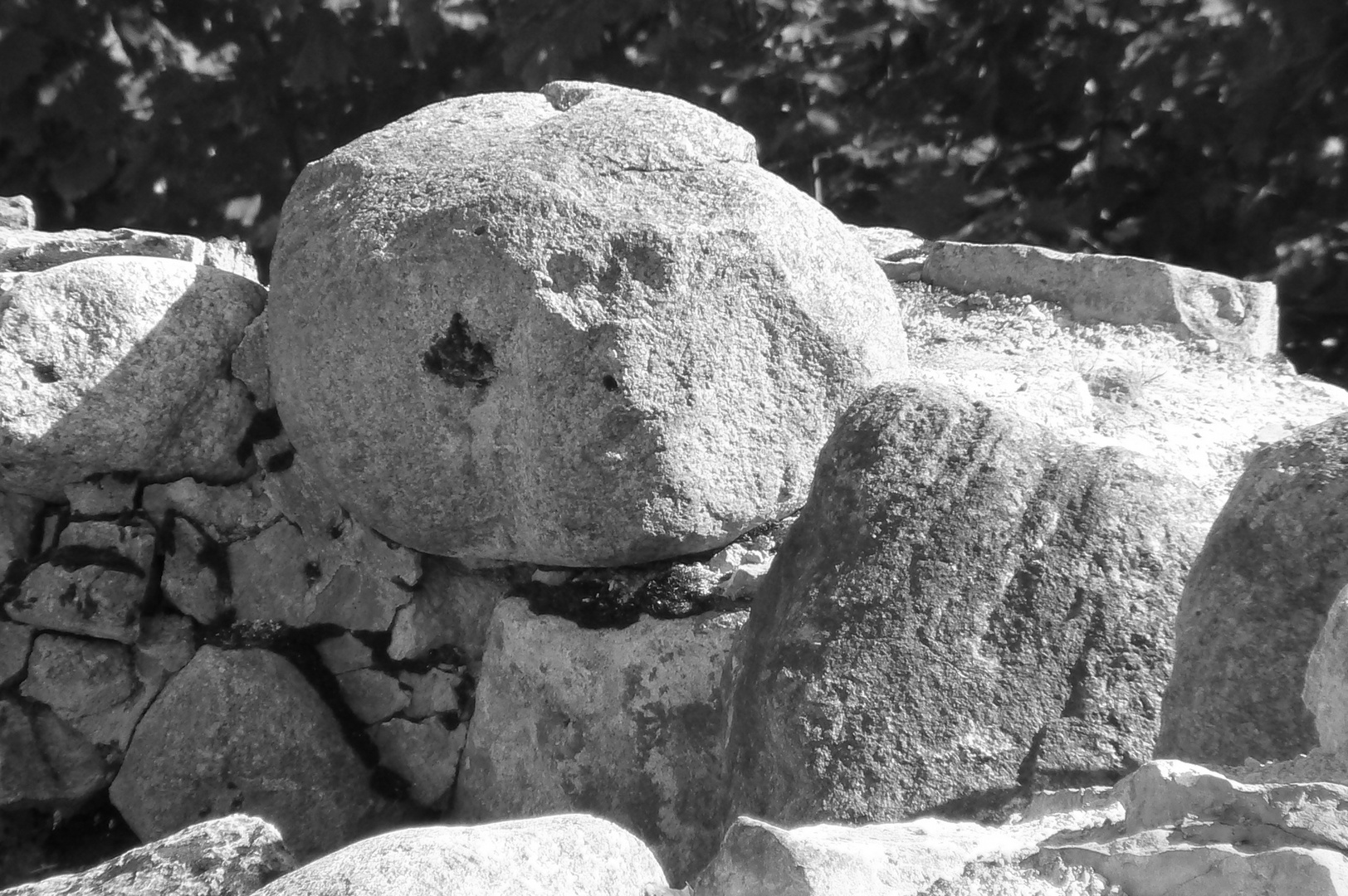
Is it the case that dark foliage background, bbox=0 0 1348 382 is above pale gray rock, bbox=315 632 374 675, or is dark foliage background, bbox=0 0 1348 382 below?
above

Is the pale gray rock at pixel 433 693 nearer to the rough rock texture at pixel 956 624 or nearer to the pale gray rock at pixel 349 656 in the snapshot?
the pale gray rock at pixel 349 656

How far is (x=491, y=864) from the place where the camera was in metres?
1.15

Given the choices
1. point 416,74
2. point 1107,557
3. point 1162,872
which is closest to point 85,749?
point 1107,557

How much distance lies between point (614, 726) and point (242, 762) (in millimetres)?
591

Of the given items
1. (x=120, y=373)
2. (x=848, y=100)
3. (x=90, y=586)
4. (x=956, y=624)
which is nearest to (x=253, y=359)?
(x=120, y=373)

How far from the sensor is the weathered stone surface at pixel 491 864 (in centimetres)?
110

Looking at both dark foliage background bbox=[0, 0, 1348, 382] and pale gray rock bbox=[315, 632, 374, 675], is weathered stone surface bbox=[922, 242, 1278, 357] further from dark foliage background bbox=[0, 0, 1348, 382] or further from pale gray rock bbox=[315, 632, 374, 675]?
dark foliage background bbox=[0, 0, 1348, 382]

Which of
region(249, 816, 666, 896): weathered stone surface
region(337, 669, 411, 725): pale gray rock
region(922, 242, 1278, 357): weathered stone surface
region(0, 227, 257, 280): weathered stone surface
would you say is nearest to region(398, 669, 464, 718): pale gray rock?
region(337, 669, 411, 725): pale gray rock

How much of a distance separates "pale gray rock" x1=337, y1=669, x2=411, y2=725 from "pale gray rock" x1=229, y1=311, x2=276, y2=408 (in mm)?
450

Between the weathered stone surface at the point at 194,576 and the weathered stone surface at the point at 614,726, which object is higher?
the weathered stone surface at the point at 194,576

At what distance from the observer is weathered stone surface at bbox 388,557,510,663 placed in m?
2.25

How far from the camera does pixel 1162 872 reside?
972 mm

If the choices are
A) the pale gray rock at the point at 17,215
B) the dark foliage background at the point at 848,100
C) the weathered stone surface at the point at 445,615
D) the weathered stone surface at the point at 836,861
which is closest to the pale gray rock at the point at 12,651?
the weathered stone surface at the point at 445,615

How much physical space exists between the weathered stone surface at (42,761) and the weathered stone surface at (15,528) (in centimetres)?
22
